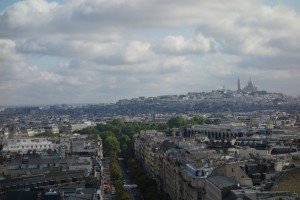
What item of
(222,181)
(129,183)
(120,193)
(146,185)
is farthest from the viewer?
(129,183)

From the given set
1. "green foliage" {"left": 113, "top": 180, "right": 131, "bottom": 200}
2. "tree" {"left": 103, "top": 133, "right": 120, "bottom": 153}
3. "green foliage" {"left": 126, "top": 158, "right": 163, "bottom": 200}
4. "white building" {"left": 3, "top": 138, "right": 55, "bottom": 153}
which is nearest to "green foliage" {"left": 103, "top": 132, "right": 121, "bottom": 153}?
"tree" {"left": 103, "top": 133, "right": 120, "bottom": 153}

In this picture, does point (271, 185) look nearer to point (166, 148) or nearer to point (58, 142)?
point (166, 148)

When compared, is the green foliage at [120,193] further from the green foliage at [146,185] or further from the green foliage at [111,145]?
the green foliage at [111,145]

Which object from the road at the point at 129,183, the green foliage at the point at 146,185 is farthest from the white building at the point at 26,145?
the green foliage at the point at 146,185

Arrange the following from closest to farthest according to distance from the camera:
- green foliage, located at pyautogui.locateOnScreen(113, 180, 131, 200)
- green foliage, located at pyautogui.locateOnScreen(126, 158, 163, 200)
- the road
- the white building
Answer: green foliage, located at pyautogui.locateOnScreen(113, 180, 131, 200) < green foliage, located at pyautogui.locateOnScreen(126, 158, 163, 200) < the road < the white building

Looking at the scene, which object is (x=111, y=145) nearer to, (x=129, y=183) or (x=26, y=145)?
(x=26, y=145)

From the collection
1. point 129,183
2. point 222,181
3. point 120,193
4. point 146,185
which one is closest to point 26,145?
point 129,183

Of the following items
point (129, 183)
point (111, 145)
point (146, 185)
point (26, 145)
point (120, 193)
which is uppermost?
point (26, 145)

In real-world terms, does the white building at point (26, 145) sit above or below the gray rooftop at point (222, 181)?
below

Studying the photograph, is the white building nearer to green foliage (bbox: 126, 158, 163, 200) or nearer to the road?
the road

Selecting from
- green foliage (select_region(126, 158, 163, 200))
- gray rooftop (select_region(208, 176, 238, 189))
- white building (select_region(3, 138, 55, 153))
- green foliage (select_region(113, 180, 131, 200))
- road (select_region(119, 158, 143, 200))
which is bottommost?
road (select_region(119, 158, 143, 200))

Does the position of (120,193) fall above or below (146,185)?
above

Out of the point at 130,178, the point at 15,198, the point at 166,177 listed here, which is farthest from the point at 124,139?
the point at 15,198
